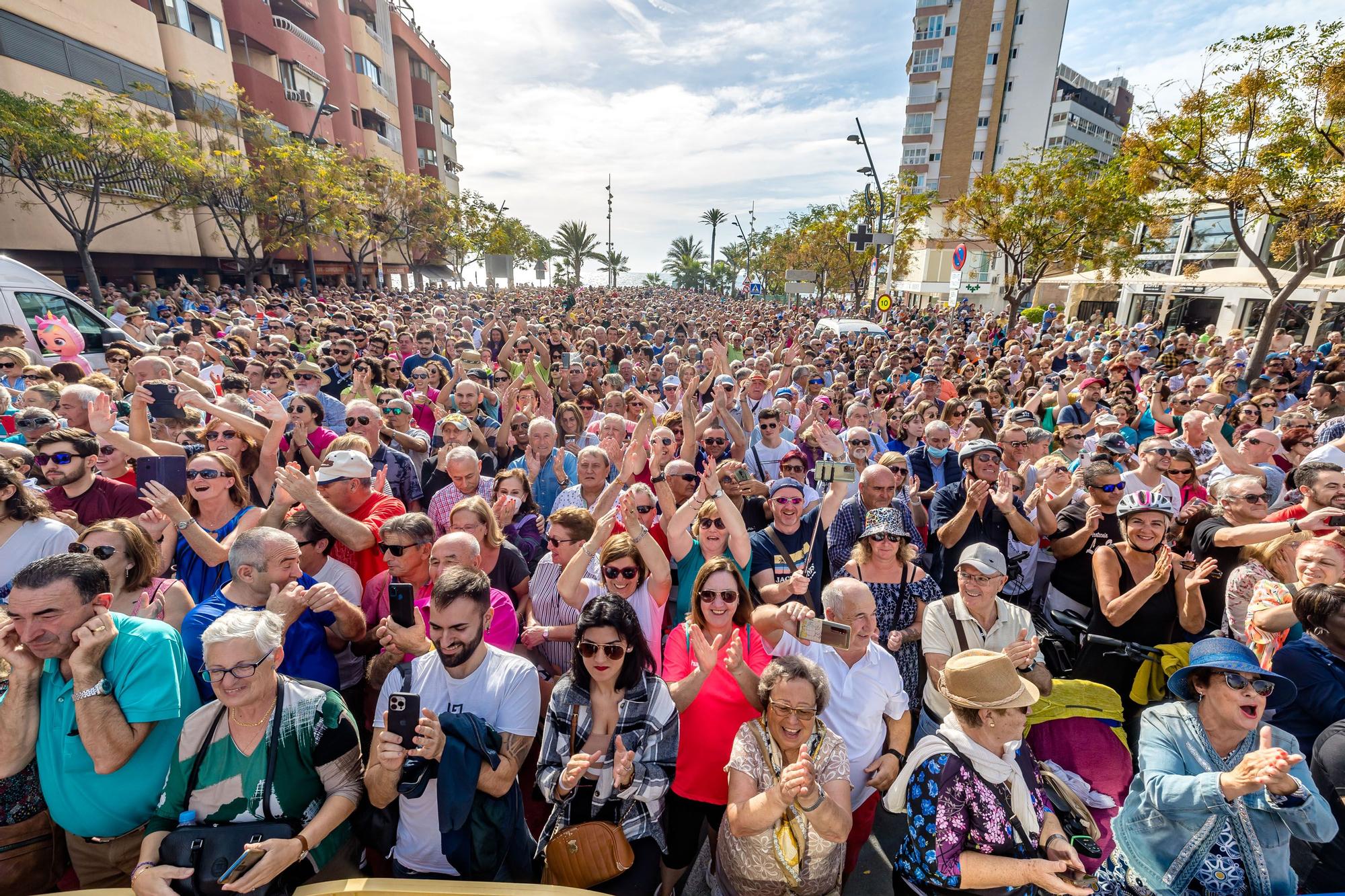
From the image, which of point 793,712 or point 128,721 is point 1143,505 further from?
point 128,721

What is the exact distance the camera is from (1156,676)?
A: 9.91 feet

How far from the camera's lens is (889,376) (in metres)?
10.6

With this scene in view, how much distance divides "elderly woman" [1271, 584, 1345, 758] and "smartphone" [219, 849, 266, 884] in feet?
13.2

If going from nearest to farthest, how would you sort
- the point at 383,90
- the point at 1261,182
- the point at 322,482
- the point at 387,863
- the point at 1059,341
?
the point at 387,863
the point at 322,482
the point at 1261,182
the point at 1059,341
the point at 383,90

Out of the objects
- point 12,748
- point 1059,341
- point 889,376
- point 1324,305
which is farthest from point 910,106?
point 12,748

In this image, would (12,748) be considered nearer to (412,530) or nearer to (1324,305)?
(412,530)

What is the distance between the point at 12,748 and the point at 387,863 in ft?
4.70

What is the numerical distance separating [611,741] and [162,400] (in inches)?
182

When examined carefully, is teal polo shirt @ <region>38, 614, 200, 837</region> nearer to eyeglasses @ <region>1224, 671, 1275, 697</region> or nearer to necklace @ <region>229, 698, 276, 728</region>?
necklace @ <region>229, 698, 276, 728</region>

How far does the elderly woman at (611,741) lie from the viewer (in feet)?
7.99

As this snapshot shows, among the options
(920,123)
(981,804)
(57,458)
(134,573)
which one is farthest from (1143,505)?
(920,123)

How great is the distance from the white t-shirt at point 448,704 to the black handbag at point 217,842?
0.37 meters

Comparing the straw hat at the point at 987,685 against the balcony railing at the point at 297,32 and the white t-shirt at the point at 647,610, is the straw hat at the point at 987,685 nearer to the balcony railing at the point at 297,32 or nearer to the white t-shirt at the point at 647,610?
the white t-shirt at the point at 647,610

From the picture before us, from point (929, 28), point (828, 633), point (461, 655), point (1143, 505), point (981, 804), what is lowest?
point (981, 804)
